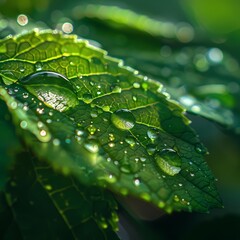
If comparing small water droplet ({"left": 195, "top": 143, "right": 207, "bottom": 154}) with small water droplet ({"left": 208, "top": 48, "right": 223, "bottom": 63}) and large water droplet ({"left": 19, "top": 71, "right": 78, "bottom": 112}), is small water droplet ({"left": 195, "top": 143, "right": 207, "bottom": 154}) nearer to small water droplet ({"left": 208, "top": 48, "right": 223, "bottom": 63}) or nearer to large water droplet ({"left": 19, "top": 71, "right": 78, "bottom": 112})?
large water droplet ({"left": 19, "top": 71, "right": 78, "bottom": 112})

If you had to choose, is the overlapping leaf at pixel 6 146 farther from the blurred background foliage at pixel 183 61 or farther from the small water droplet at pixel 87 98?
the blurred background foliage at pixel 183 61

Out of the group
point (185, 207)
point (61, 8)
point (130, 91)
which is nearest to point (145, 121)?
point (130, 91)

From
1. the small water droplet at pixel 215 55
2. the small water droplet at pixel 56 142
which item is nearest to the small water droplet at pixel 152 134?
the small water droplet at pixel 56 142

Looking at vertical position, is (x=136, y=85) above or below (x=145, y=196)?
above

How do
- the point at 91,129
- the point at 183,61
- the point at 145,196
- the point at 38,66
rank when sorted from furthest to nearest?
1. the point at 183,61
2. the point at 38,66
3. the point at 91,129
4. the point at 145,196

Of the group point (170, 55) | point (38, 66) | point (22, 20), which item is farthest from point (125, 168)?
point (170, 55)

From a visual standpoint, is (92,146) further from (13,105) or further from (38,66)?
(38,66)
